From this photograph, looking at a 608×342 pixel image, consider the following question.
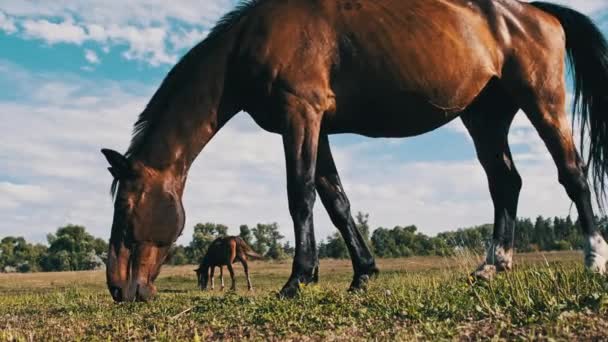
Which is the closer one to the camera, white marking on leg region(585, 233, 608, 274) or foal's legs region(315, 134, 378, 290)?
white marking on leg region(585, 233, 608, 274)

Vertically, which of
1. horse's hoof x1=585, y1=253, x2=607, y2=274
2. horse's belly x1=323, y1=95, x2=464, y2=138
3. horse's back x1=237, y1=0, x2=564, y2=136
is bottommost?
horse's hoof x1=585, y1=253, x2=607, y2=274

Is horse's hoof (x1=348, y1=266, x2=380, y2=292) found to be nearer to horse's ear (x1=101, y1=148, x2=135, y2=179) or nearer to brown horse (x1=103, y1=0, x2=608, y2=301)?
brown horse (x1=103, y1=0, x2=608, y2=301)

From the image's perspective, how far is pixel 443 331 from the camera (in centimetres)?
307

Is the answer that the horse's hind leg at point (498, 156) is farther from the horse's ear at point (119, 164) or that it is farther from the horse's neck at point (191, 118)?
the horse's ear at point (119, 164)

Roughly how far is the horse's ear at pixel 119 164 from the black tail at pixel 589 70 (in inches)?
187

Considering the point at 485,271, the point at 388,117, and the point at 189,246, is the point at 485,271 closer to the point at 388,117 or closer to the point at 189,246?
the point at 388,117

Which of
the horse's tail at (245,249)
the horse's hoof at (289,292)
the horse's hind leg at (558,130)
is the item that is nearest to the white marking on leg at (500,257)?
the horse's hind leg at (558,130)

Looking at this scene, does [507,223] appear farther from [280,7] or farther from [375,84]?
[280,7]

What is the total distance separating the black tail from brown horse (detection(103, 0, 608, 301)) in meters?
0.04

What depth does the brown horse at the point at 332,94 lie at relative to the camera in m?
5.23

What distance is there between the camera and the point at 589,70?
6.43 meters

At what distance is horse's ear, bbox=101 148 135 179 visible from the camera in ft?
17.7

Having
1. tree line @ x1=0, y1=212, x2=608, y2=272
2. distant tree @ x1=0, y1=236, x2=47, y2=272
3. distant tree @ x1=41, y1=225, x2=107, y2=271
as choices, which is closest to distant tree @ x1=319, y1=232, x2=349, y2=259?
tree line @ x1=0, y1=212, x2=608, y2=272

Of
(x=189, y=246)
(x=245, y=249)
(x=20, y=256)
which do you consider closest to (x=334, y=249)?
(x=189, y=246)
